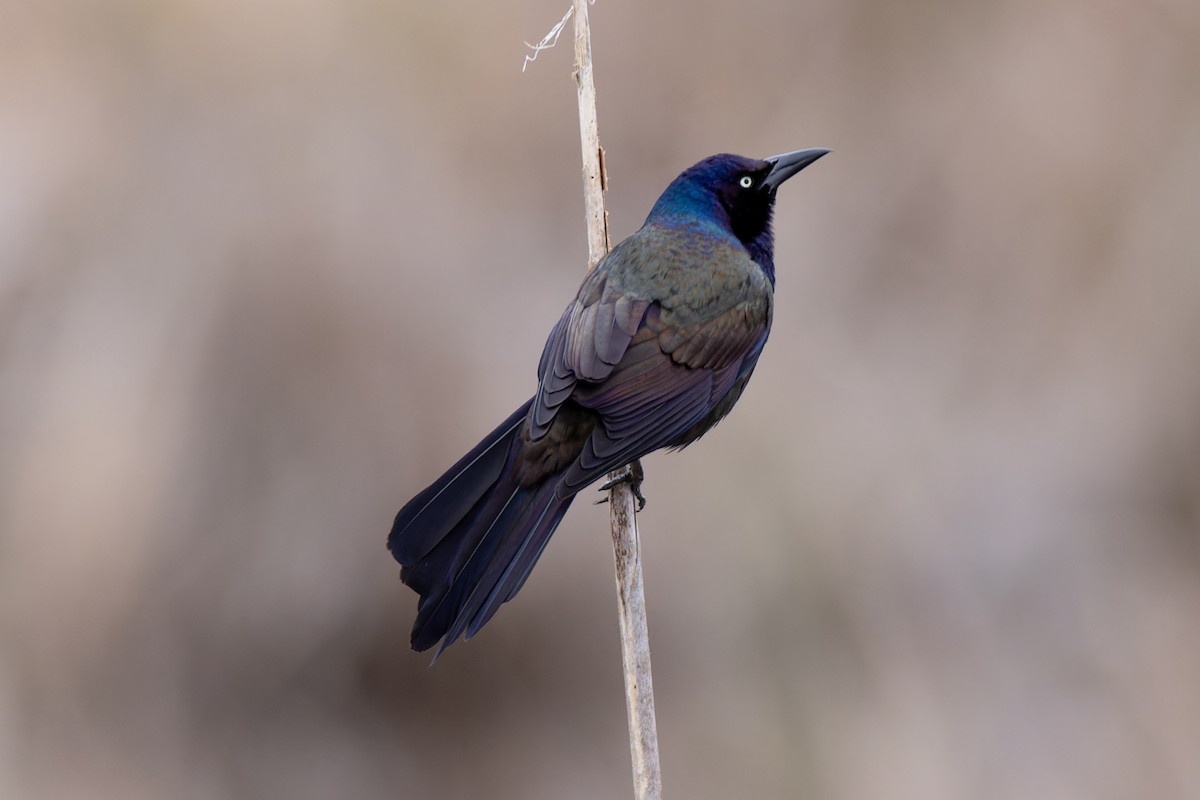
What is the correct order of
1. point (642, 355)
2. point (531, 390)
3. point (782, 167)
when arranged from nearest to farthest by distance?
point (642, 355) < point (782, 167) < point (531, 390)

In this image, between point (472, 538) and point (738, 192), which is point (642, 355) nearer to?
point (472, 538)

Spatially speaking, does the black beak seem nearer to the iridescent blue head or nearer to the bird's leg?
the iridescent blue head

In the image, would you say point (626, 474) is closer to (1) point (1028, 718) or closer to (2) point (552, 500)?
(2) point (552, 500)

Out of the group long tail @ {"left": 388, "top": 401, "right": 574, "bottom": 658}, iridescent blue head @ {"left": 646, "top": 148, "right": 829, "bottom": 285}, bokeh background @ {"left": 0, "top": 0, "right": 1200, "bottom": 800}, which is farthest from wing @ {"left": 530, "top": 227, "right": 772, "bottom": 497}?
bokeh background @ {"left": 0, "top": 0, "right": 1200, "bottom": 800}

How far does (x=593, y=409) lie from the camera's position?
3.25 meters

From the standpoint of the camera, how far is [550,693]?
4.86 m

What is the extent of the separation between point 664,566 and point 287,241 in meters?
2.10

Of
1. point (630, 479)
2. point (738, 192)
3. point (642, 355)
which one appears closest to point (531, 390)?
point (738, 192)

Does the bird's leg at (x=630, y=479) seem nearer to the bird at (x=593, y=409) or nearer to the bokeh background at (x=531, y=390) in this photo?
the bird at (x=593, y=409)

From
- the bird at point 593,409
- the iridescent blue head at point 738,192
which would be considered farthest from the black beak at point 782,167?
the bird at point 593,409

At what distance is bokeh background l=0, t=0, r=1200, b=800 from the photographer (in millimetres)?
4715

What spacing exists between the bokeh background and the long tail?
5.05 feet

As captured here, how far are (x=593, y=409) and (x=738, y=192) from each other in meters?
1.18

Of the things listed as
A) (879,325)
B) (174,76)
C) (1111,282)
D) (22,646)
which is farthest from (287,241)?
(1111,282)
